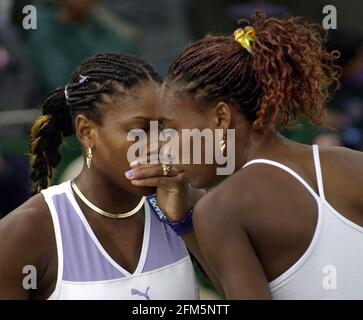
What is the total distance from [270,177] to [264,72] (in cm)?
32

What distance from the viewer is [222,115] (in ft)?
9.22

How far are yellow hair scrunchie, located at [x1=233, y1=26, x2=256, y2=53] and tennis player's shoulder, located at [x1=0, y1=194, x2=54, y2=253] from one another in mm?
824

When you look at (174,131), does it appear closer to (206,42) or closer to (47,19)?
(206,42)

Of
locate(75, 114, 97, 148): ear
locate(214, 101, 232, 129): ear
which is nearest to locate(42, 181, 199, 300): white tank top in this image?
locate(75, 114, 97, 148): ear

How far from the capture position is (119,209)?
10.6ft

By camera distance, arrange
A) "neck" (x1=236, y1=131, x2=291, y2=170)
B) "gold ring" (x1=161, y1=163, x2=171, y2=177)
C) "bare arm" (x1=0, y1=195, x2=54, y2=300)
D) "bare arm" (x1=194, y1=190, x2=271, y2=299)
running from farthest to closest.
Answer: "gold ring" (x1=161, y1=163, x2=171, y2=177), "bare arm" (x1=0, y1=195, x2=54, y2=300), "neck" (x1=236, y1=131, x2=291, y2=170), "bare arm" (x1=194, y1=190, x2=271, y2=299)

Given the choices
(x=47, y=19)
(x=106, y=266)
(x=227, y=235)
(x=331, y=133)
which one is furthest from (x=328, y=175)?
(x=47, y=19)

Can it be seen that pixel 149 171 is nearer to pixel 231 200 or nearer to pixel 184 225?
pixel 184 225

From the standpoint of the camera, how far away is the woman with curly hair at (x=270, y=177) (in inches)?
103

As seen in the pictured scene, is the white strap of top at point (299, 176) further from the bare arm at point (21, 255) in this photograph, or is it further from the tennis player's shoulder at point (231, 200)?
the bare arm at point (21, 255)

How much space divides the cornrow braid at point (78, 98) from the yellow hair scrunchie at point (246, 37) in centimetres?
52

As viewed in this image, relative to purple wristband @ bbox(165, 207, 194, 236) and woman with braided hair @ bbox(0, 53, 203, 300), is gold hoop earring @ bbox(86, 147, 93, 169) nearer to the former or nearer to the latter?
woman with braided hair @ bbox(0, 53, 203, 300)

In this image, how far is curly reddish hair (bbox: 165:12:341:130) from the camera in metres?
2.77
